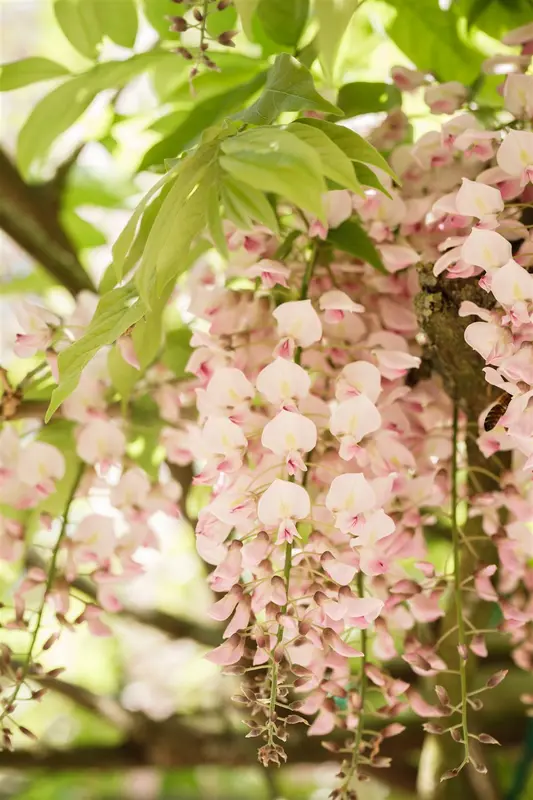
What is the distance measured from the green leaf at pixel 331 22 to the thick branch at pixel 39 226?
19.0 inches

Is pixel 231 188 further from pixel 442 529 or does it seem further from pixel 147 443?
pixel 442 529

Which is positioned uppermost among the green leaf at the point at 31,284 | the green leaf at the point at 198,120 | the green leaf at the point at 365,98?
the green leaf at the point at 198,120

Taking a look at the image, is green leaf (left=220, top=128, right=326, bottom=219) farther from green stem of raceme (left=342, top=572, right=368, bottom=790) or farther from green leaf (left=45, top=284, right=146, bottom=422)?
green stem of raceme (left=342, top=572, right=368, bottom=790)

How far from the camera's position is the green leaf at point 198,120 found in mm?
572

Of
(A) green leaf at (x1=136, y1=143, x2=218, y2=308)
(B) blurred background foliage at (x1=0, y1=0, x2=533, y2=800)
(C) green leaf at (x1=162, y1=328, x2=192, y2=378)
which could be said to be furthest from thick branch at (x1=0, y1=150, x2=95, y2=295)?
(A) green leaf at (x1=136, y1=143, x2=218, y2=308)

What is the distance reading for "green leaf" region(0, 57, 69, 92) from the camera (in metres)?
0.60

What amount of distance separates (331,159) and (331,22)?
0.17m

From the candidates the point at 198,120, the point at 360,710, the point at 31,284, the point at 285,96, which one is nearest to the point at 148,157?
the point at 198,120

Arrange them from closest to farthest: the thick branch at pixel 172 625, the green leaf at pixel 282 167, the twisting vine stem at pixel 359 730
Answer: the green leaf at pixel 282 167, the twisting vine stem at pixel 359 730, the thick branch at pixel 172 625

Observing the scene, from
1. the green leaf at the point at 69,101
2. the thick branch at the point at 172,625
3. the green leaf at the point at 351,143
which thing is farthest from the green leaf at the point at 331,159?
the thick branch at the point at 172,625

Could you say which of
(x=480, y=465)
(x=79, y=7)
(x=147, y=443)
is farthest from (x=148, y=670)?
(x=79, y=7)

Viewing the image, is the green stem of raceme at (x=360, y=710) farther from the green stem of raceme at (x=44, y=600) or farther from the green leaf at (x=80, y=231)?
the green leaf at (x=80, y=231)

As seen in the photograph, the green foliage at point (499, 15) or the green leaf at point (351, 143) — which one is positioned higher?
the green leaf at point (351, 143)

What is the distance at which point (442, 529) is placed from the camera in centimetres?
98
